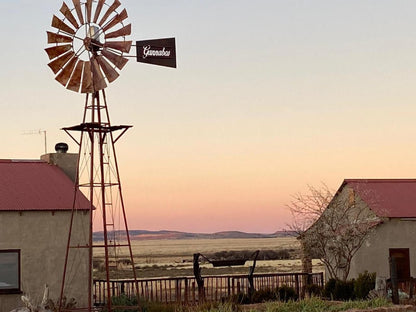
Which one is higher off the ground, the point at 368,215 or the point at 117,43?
the point at 117,43

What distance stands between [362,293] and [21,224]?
1306 centimetres

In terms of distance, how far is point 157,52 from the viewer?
86.5 feet

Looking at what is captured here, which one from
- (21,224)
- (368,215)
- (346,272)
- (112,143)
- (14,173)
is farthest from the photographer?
A: (368,215)

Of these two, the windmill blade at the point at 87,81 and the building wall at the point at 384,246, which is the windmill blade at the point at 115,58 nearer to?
the windmill blade at the point at 87,81

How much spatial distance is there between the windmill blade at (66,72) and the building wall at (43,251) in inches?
248

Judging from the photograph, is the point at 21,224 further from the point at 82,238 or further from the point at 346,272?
the point at 346,272

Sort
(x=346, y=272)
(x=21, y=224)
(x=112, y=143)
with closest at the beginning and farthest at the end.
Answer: (x=112, y=143), (x=21, y=224), (x=346, y=272)

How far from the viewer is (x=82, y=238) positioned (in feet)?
102

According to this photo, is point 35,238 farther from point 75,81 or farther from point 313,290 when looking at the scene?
point 313,290

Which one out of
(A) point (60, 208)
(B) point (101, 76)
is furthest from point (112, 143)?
(A) point (60, 208)

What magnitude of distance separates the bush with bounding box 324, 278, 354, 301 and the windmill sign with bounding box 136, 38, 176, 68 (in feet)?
38.5

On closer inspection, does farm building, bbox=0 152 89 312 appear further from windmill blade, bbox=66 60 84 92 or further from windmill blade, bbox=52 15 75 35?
windmill blade, bbox=52 15 75 35

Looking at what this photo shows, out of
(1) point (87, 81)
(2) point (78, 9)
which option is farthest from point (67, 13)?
(1) point (87, 81)

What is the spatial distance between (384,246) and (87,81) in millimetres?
17281
